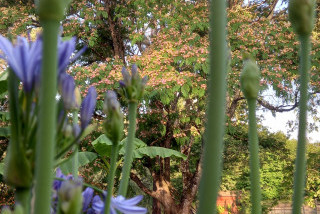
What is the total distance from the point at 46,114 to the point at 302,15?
0.16 metres

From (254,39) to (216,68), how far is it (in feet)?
21.4

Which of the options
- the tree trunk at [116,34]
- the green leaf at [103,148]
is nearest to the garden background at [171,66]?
the tree trunk at [116,34]

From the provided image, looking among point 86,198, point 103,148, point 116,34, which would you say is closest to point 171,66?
point 116,34

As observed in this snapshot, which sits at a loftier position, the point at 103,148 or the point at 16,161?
the point at 103,148

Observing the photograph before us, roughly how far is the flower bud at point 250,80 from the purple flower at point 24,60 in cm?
15

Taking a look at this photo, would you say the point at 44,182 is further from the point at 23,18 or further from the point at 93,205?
the point at 23,18

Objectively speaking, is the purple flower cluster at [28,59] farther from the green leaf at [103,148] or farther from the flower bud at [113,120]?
the green leaf at [103,148]

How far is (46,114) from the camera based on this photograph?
6.7 inches

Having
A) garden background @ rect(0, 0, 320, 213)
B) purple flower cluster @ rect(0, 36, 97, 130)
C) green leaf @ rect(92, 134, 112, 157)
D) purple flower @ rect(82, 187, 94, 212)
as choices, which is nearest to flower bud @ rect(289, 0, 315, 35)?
purple flower cluster @ rect(0, 36, 97, 130)

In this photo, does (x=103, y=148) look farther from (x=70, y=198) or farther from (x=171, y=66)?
(x=171, y=66)

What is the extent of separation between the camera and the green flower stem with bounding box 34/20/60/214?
17 centimetres

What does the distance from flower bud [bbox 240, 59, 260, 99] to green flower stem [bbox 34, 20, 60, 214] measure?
0.57ft

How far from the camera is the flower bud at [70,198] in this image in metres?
0.24

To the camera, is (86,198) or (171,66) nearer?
(86,198)
